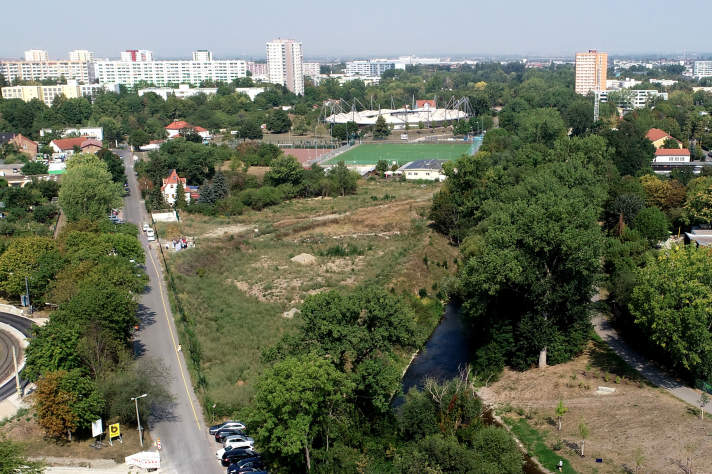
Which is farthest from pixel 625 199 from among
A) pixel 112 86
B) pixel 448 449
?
pixel 112 86

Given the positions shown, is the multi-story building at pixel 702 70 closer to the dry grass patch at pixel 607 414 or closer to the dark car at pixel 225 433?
the dry grass patch at pixel 607 414

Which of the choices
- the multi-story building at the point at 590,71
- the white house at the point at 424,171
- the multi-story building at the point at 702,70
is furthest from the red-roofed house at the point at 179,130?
the multi-story building at the point at 702,70

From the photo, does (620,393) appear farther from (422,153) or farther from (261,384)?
(422,153)

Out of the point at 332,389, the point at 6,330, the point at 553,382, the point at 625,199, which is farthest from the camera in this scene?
the point at 625,199

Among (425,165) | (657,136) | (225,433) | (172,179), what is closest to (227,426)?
(225,433)

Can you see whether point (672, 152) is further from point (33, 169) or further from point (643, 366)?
point (33, 169)

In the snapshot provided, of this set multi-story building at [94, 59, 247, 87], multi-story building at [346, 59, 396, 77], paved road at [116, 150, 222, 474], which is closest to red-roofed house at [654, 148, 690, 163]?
paved road at [116, 150, 222, 474]

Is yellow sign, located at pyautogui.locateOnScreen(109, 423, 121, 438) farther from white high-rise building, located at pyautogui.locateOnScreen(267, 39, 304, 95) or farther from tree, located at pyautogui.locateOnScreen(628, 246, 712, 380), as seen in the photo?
white high-rise building, located at pyautogui.locateOnScreen(267, 39, 304, 95)
